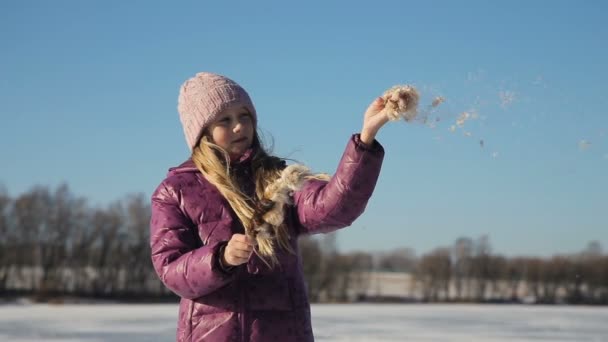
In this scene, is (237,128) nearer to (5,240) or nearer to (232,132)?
(232,132)

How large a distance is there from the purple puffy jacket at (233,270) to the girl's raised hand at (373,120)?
8 centimetres

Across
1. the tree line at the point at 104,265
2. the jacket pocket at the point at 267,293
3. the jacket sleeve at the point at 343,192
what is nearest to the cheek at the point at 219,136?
the jacket sleeve at the point at 343,192

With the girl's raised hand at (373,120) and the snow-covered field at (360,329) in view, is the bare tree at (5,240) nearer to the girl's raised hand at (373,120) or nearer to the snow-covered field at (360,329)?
the snow-covered field at (360,329)

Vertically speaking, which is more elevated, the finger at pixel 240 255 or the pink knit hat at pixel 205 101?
the pink knit hat at pixel 205 101

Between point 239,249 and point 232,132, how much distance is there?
572 mm

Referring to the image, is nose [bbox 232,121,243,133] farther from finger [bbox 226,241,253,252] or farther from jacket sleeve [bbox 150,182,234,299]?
finger [bbox 226,241,253,252]

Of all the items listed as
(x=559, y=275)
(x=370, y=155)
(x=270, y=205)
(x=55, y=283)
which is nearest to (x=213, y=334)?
(x=270, y=205)

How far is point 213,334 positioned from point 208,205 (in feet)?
1.28

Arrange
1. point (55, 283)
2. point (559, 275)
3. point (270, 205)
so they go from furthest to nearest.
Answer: point (559, 275), point (55, 283), point (270, 205)

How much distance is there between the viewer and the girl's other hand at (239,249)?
1.94 m

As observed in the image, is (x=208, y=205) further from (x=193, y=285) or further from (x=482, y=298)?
(x=482, y=298)

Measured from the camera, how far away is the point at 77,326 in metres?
13.1

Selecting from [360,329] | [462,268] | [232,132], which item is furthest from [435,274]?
[232,132]

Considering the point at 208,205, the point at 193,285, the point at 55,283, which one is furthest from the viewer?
the point at 55,283
